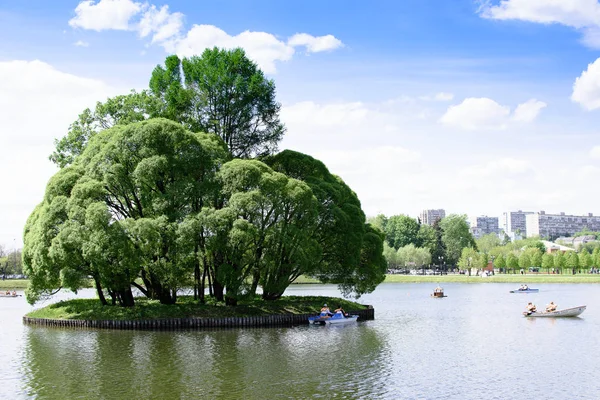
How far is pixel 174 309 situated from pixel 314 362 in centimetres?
2105

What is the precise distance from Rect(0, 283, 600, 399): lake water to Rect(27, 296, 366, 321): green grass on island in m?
2.90

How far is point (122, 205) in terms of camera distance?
54.3 m

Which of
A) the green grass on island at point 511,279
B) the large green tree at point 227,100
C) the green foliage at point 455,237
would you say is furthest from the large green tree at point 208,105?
the green foliage at point 455,237

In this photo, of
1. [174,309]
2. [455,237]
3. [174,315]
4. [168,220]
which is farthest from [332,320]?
[455,237]

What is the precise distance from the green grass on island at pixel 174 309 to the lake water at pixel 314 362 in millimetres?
2896

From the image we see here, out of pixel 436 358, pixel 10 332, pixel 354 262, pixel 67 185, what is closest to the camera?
pixel 436 358

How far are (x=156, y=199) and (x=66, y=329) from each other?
12.5 metres

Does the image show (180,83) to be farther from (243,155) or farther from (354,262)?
(354,262)

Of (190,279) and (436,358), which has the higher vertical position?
(190,279)

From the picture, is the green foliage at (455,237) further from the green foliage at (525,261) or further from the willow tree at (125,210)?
the willow tree at (125,210)

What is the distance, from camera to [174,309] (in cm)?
5231

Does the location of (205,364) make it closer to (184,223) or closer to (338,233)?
(184,223)

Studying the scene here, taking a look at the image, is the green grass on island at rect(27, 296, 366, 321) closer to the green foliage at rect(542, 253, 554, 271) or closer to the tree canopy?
the tree canopy

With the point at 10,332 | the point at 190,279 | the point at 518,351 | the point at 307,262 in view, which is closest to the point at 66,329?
the point at 10,332
